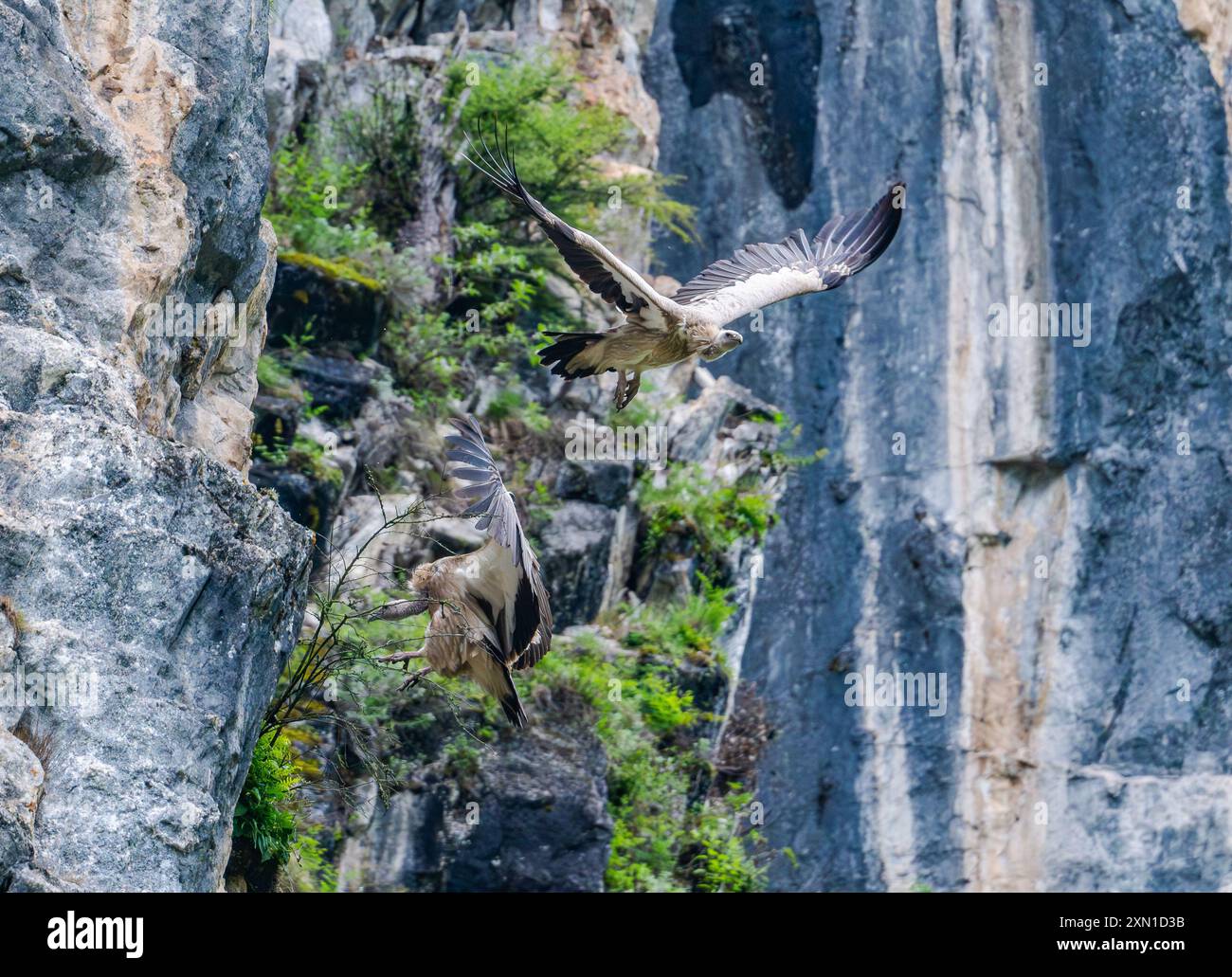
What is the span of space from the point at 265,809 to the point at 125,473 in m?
2.21

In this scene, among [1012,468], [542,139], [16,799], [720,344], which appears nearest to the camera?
[16,799]

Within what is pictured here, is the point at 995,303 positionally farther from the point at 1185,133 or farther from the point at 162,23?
the point at 162,23

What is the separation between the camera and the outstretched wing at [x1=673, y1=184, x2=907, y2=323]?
11.1 metres

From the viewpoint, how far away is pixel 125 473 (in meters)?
7.45

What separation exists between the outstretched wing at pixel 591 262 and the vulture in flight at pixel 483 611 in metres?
0.99

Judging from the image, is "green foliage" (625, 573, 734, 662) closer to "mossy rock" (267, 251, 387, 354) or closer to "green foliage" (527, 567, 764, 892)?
"green foliage" (527, 567, 764, 892)

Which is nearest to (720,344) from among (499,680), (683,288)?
(683,288)

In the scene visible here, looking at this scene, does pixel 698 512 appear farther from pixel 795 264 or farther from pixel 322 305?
pixel 795 264

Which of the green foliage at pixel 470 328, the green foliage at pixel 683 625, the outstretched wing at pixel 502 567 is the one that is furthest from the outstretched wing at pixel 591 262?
the green foliage at pixel 683 625

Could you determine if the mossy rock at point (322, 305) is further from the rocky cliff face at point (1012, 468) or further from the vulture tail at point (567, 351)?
the rocky cliff face at point (1012, 468)

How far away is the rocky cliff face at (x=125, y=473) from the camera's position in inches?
277

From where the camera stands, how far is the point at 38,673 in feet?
23.0

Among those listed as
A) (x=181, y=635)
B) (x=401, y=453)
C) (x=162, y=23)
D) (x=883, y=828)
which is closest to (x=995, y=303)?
(x=883, y=828)

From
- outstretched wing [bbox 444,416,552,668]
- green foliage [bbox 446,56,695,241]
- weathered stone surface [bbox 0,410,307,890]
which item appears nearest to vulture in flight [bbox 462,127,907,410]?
outstretched wing [bbox 444,416,552,668]
